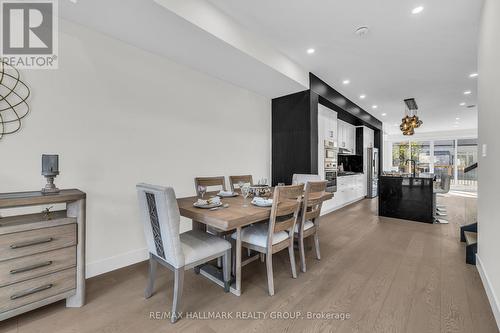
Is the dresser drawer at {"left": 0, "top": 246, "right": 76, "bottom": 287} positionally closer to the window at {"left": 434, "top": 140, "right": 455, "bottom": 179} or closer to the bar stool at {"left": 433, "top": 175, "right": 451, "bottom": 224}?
the bar stool at {"left": 433, "top": 175, "right": 451, "bottom": 224}

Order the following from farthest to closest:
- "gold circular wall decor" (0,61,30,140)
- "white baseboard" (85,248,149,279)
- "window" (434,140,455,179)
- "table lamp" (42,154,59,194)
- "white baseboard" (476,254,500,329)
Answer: "window" (434,140,455,179)
"white baseboard" (85,248,149,279)
"gold circular wall decor" (0,61,30,140)
"table lamp" (42,154,59,194)
"white baseboard" (476,254,500,329)

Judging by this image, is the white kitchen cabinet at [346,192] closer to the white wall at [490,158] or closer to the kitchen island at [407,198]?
the kitchen island at [407,198]

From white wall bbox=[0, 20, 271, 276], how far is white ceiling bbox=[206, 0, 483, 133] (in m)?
1.20

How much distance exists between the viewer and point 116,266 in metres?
2.40

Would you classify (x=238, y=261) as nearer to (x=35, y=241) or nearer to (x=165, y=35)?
(x=35, y=241)

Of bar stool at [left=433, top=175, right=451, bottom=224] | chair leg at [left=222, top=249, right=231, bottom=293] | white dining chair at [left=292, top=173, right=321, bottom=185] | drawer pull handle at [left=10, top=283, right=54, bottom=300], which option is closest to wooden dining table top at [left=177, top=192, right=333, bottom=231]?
chair leg at [left=222, top=249, right=231, bottom=293]

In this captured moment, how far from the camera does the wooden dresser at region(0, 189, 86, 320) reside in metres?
1.47

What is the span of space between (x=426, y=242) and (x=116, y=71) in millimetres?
4599

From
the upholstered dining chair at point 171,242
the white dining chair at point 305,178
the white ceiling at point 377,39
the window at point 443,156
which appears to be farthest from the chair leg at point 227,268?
the window at point 443,156

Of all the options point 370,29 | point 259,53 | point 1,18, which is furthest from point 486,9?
point 1,18

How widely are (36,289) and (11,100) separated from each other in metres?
1.54

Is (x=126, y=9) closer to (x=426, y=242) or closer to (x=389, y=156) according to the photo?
(x=426, y=242)

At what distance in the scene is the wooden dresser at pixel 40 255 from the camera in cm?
147

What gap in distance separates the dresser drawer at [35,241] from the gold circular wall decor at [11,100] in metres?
0.93
